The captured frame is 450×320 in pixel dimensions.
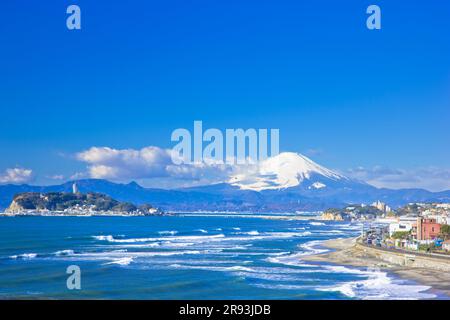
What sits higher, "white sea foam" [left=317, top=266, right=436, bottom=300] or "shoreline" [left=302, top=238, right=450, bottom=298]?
"white sea foam" [left=317, top=266, right=436, bottom=300]

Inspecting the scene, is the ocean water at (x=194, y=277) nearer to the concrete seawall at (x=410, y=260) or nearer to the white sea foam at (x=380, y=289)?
the white sea foam at (x=380, y=289)

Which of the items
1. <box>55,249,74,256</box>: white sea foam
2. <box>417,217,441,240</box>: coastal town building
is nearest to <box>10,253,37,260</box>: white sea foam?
<box>55,249,74,256</box>: white sea foam

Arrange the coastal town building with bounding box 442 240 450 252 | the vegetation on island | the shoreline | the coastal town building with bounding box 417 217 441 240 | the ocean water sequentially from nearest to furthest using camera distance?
1. the ocean water
2. the shoreline
3. the coastal town building with bounding box 442 240 450 252
4. the coastal town building with bounding box 417 217 441 240
5. the vegetation on island

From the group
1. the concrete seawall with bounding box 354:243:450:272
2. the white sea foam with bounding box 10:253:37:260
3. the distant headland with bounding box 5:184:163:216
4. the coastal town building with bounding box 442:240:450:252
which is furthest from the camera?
the distant headland with bounding box 5:184:163:216

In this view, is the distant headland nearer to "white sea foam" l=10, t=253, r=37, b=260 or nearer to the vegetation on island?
the vegetation on island
